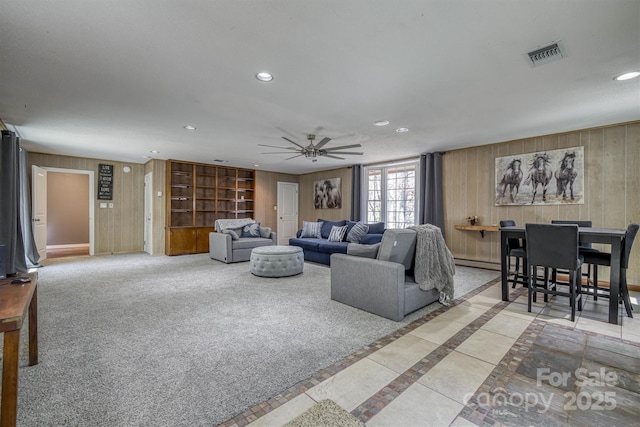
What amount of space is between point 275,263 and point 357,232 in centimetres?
195

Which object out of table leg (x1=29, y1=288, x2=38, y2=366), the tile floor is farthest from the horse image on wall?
table leg (x1=29, y1=288, x2=38, y2=366)

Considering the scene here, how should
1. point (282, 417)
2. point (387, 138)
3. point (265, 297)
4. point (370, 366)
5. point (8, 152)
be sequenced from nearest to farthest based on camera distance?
point (282, 417), point (370, 366), point (265, 297), point (8, 152), point (387, 138)

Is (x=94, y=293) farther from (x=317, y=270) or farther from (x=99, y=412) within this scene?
(x=317, y=270)

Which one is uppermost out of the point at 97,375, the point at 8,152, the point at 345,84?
the point at 345,84

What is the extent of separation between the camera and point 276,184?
928cm

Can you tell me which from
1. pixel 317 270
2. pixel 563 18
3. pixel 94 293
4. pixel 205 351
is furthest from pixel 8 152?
pixel 563 18

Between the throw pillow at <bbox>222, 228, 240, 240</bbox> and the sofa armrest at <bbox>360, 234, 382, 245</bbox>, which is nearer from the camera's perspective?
the sofa armrest at <bbox>360, 234, 382, 245</bbox>

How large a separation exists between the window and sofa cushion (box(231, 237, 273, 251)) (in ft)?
9.47

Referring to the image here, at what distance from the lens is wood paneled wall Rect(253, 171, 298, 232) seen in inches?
350

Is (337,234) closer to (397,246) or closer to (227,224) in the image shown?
(227,224)

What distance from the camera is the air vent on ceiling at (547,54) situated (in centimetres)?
222

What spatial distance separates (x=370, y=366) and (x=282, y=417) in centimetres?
77

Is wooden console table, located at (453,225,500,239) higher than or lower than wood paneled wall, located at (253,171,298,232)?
lower

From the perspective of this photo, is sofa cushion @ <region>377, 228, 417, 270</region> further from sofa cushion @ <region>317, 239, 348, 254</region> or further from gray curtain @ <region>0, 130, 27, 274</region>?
gray curtain @ <region>0, 130, 27, 274</region>
